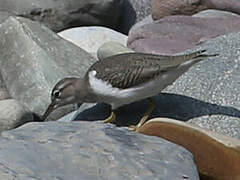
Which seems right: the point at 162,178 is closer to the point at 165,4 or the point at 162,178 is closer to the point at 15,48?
the point at 15,48

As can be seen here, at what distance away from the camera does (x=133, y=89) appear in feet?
19.6

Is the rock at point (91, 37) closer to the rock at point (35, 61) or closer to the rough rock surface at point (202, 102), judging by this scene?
the rock at point (35, 61)

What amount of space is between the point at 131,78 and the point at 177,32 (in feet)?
10.0

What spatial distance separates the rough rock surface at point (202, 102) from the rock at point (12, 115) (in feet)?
2.56

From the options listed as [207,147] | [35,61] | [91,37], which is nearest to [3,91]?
[35,61]

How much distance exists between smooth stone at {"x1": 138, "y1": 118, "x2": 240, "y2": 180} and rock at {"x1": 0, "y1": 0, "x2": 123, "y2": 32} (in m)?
4.63

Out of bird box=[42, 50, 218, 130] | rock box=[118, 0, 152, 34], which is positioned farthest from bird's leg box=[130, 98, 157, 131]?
rock box=[118, 0, 152, 34]

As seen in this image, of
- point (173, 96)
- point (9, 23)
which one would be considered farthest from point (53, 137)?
point (9, 23)

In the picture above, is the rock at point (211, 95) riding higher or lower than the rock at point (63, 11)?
higher

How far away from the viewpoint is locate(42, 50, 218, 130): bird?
5.95 m

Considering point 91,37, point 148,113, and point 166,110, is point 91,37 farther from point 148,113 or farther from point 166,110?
point 148,113

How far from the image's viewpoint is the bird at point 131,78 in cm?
595

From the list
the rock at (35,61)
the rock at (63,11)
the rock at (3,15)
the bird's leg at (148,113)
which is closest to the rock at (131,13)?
the rock at (63,11)

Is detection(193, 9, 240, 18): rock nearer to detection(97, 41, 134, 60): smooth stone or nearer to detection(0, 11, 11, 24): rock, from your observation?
detection(97, 41, 134, 60): smooth stone
